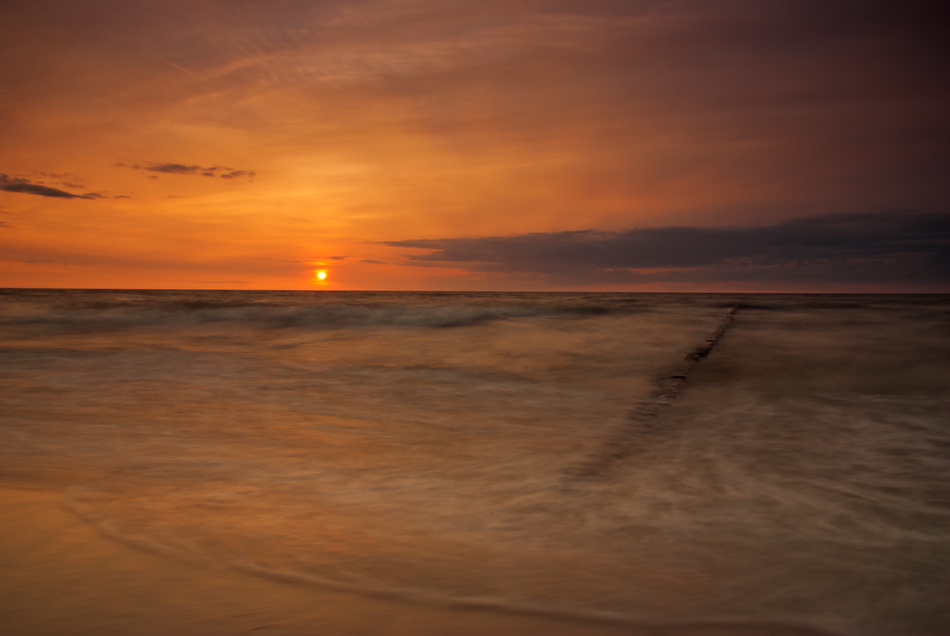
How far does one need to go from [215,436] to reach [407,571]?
2604mm

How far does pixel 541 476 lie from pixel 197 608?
194 centimetres

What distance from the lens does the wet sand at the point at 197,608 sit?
5.52 ft

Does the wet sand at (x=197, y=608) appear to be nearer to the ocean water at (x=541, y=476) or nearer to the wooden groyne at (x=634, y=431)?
the ocean water at (x=541, y=476)

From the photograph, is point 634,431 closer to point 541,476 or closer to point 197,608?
point 541,476

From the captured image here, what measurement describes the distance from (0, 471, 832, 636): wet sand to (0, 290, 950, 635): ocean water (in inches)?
3.1

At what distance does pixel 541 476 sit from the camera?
3.30 metres

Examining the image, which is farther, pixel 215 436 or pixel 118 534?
pixel 215 436

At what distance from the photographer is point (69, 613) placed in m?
1.72

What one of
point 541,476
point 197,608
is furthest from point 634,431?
point 197,608

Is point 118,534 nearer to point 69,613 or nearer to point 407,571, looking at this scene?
point 69,613

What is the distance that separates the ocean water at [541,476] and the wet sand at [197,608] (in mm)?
79

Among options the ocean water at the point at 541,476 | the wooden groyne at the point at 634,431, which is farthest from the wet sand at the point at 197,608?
the wooden groyne at the point at 634,431

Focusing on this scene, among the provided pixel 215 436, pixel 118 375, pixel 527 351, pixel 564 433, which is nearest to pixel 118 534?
pixel 215 436

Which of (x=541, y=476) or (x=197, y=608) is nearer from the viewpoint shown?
(x=197, y=608)
